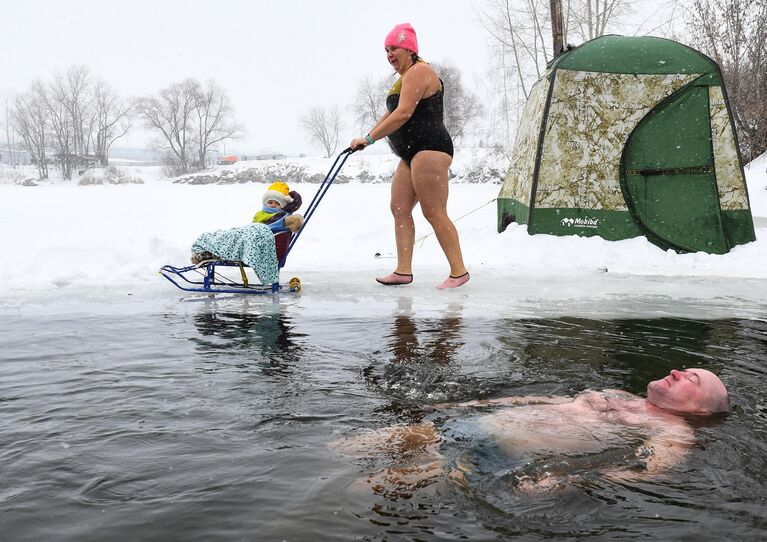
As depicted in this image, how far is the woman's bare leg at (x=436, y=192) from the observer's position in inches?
237

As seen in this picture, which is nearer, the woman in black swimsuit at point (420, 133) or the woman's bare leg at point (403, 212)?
the woman in black swimsuit at point (420, 133)

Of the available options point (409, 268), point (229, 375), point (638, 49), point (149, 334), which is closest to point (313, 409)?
point (229, 375)

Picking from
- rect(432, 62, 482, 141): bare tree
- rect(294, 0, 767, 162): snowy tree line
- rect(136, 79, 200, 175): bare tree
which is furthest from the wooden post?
rect(136, 79, 200, 175): bare tree

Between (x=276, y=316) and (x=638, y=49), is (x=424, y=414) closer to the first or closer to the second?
(x=276, y=316)

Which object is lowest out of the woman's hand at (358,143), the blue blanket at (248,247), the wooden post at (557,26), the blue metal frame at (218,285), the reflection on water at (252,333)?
the reflection on water at (252,333)

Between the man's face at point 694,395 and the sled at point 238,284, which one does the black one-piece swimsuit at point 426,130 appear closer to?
the sled at point 238,284

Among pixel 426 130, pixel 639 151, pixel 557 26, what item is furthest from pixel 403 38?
pixel 557 26

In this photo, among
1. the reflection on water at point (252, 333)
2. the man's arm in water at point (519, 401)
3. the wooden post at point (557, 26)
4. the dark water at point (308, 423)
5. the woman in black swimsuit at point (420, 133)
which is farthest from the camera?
the wooden post at point (557, 26)

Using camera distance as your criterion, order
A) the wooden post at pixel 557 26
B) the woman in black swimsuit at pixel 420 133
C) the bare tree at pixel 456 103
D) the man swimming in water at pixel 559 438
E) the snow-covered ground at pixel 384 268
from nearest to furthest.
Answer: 1. the man swimming in water at pixel 559 438
2. the snow-covered ground at pixel 384 268
3. the woman in black swimsuit at pixel 420 133
4. the wooden post at pixel 557 26
5. the bare tree at pixel 456 103

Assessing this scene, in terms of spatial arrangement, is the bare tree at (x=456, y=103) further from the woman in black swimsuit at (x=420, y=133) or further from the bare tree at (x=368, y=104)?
the woman in black swimsuit at (x=420, y=133)

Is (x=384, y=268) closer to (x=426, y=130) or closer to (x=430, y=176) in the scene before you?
(x=430, y=176)

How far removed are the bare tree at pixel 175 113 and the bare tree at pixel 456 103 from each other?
24.6 m

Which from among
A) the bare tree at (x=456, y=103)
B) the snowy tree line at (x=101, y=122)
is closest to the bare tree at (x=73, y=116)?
the snowy tree line at (x=101, y=122)

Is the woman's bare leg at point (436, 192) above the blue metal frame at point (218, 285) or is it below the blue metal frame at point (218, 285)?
above
